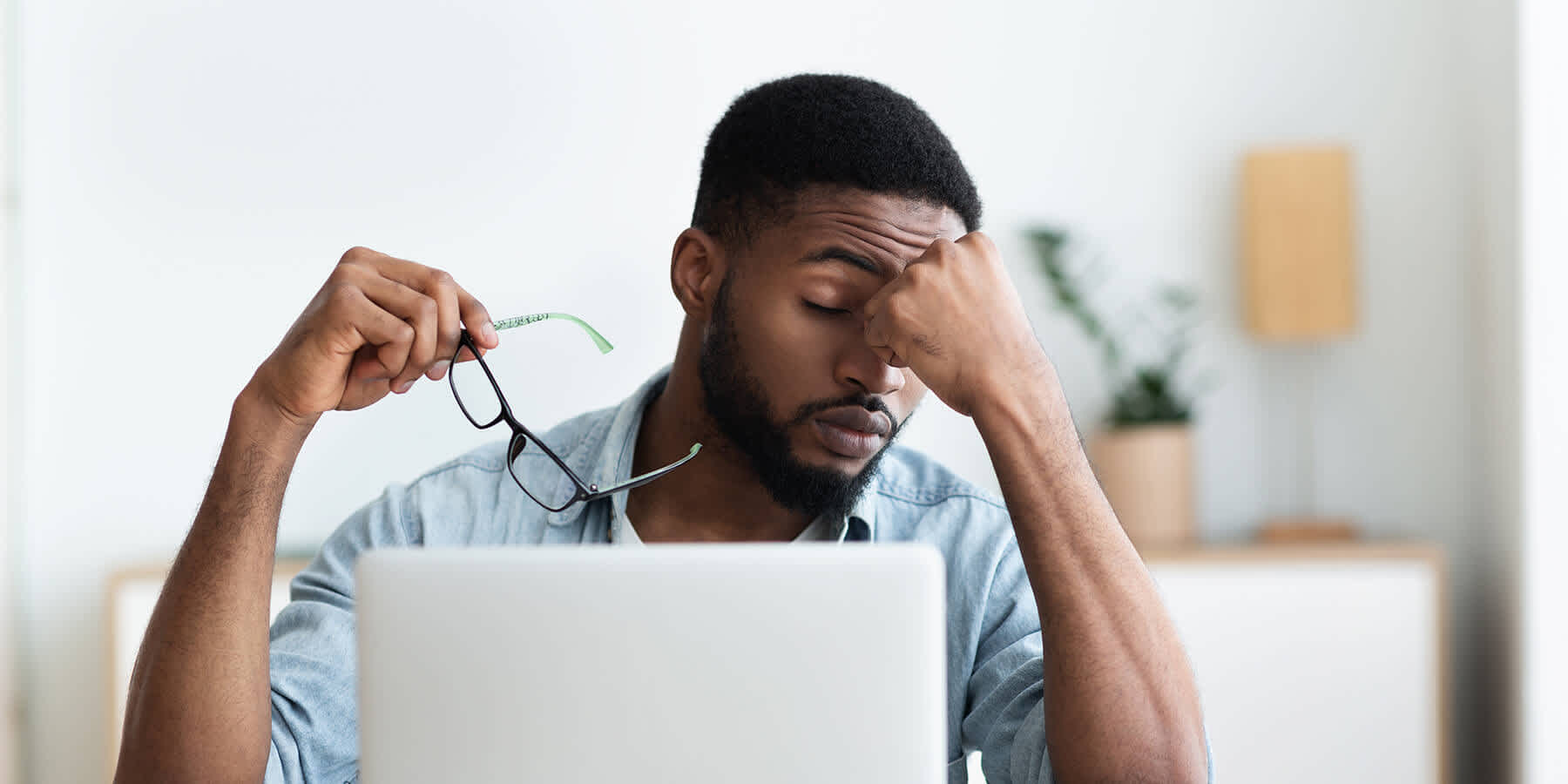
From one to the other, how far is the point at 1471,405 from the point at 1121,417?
2.63 feet

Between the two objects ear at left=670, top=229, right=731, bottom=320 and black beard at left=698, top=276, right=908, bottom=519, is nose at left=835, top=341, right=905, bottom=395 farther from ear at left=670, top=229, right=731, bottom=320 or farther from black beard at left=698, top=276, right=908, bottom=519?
ear at left=670, top=229, right=731, bottom=320

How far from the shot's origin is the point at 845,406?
4.72 feet

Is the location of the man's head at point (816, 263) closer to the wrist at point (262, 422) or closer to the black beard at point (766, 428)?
the black beard at point (766, 428)

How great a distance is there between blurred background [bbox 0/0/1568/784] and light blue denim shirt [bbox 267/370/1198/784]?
1.40 metres

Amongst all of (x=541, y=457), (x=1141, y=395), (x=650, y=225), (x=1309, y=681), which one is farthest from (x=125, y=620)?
(x=1309, y=681)

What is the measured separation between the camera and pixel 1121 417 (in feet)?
9.78

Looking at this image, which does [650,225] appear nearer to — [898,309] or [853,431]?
[853,431]

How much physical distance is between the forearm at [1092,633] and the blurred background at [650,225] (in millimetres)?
1767

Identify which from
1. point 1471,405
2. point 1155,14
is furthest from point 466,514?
point 1471,405

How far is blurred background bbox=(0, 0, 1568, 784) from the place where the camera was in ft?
9.66

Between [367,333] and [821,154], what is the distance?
0.52m

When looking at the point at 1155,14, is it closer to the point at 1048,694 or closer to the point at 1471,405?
the point at 1471,405

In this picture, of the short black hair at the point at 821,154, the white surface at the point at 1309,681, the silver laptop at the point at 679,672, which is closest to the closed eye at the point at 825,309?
the short black hair at the point at 821,154

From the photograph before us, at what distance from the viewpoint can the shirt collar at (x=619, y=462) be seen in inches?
60.6
